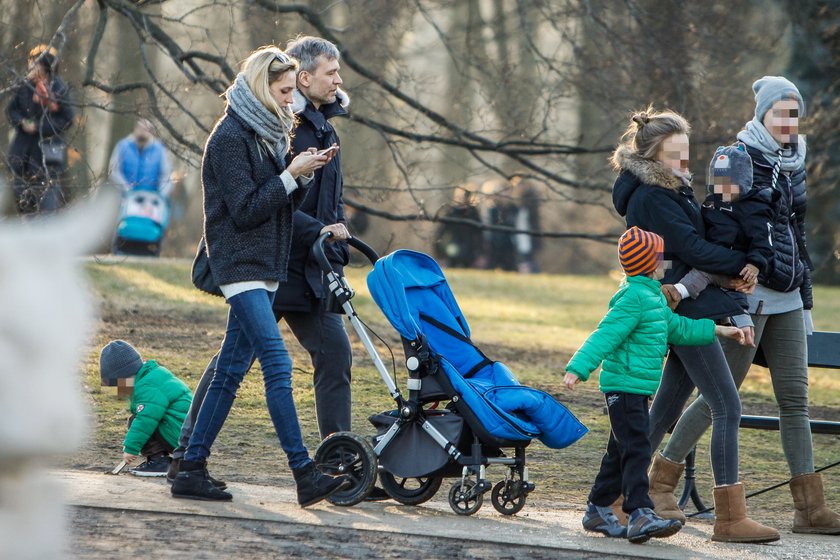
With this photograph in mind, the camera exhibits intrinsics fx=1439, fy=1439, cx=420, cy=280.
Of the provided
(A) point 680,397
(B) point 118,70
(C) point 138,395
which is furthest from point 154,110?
(A) point 680,397

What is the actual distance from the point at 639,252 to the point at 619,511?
1.11 meters

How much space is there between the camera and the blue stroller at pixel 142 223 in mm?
17328

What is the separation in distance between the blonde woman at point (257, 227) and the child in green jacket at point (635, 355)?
1.17 metres

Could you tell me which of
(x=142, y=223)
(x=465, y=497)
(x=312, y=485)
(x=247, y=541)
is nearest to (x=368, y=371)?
(x=465, y=497)

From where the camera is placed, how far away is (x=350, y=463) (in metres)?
6.19

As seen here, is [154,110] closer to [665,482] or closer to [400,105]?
[400,105]

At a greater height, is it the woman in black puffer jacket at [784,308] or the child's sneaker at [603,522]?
the woman in black puffer jacket at [784,308]

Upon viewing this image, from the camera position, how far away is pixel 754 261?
6.11 m

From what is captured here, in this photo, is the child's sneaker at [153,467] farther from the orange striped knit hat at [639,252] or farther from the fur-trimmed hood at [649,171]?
the fur-trimmed hood at [649,171]

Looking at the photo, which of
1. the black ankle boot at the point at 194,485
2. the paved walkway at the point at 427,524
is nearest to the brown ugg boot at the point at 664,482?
the paved walkway at the point at 427,524

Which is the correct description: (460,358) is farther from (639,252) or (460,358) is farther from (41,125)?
(41,125)

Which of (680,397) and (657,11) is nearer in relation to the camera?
(680,397)

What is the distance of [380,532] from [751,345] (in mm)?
1845

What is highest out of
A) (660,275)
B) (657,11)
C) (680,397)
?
(657,11)
